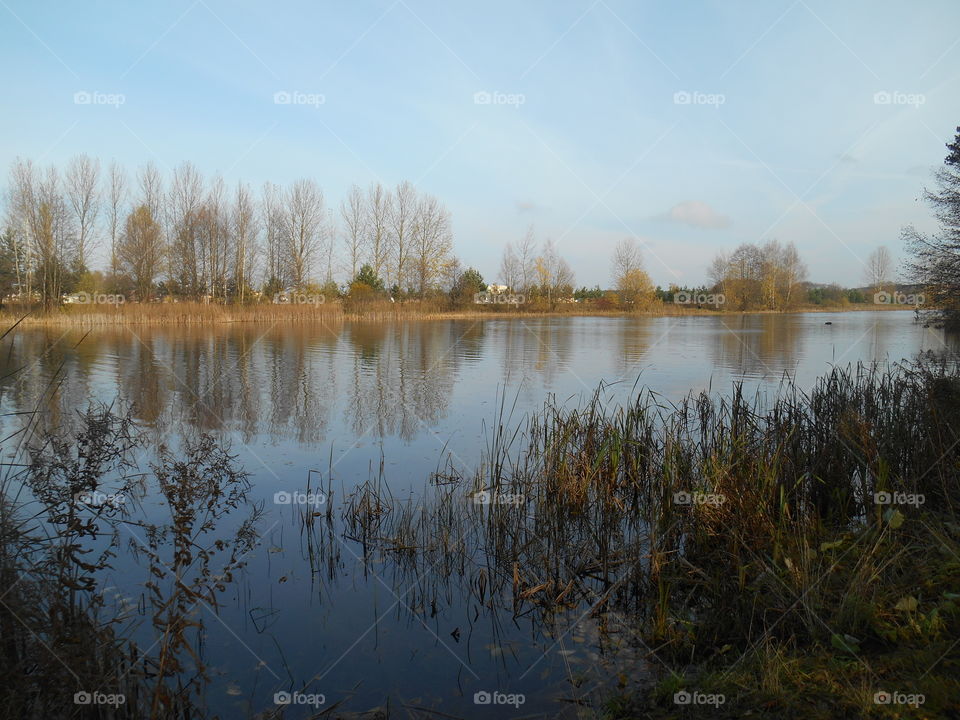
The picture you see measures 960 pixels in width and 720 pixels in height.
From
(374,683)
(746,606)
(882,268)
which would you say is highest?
(882,268)

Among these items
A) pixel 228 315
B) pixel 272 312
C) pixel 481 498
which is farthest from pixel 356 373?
pixel 228 315

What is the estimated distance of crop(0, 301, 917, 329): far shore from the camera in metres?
27.1

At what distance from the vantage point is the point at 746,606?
3441mm

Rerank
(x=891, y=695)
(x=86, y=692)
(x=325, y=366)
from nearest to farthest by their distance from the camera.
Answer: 1. (x=891, y=695)
2. (x=86, y=692)
3. (x=325, y=366)

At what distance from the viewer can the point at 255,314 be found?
114ft

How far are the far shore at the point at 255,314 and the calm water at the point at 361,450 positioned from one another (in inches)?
236

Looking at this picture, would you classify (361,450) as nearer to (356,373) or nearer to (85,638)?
(85,638)

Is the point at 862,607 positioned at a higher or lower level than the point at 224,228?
lower

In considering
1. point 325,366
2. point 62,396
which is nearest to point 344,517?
point 62,396

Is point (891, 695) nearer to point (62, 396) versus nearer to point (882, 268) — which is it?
point (62, 396)

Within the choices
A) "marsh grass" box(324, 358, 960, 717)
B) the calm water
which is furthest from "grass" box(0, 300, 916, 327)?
"marsh grass" box(324, 358, 960, 717)

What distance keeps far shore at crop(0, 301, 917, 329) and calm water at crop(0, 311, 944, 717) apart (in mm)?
5996

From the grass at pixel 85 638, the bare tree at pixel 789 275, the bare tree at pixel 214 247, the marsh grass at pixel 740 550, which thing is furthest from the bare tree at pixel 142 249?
the bare tree at pixel 789 275

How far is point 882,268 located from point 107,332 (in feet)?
202
